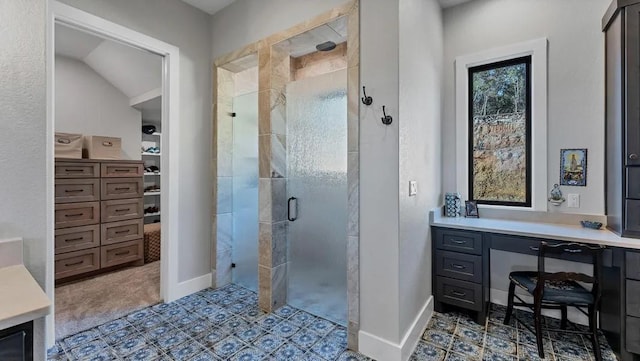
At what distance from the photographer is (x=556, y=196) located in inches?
98.0

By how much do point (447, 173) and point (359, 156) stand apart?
1.41 meters

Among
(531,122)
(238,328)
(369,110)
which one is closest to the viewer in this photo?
(369,110)

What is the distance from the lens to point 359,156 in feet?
6.81

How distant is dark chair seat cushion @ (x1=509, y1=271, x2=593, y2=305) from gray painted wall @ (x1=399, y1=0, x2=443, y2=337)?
0.70 m

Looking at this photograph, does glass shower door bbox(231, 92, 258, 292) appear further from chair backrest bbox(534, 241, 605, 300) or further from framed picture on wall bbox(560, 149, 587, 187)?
framed picture on wall bbox(560, 149, 587, 187)

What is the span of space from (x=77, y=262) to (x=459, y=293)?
4.13 m

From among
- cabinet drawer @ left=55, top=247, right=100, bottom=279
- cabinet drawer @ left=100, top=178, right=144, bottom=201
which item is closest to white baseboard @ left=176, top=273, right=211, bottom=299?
cabinet drawer @ left=55, top=247, right=100, bottom=279

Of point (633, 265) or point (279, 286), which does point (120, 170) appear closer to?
point (279, 286)

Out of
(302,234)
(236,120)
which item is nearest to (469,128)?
(302,234)

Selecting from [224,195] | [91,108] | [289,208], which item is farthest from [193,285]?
[91,108]

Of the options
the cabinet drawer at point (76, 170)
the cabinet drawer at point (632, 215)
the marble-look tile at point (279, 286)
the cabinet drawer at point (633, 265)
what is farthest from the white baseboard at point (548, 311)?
the cabinet drawer at point (76, 170)

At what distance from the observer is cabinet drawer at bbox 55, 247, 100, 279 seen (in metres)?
3.25

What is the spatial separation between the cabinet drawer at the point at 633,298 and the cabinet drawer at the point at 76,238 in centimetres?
498

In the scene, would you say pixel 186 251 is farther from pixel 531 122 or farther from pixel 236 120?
pixel 531 122
